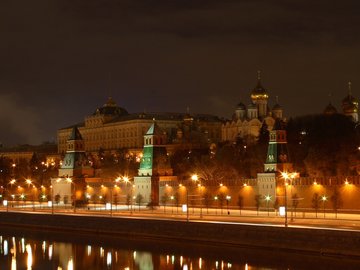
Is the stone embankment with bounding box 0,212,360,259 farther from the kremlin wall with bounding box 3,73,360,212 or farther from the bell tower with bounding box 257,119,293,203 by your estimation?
the bell tower with bounding box 257,119,293,203

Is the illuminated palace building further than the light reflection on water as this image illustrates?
Yes

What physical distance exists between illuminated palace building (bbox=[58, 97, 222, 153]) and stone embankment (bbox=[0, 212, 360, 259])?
77505 mm

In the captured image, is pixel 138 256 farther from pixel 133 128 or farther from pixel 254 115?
pixel 133 128

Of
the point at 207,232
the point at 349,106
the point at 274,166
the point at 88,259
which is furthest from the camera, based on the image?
the point at 349,106

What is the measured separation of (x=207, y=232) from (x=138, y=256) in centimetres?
393

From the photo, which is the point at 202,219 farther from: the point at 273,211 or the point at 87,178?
the point at 87,178

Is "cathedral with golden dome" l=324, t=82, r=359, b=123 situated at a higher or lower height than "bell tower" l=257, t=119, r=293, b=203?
higher

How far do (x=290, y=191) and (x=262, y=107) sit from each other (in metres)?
75.8

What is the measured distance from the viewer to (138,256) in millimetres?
43562

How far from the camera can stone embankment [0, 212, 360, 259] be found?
37625 millimetres

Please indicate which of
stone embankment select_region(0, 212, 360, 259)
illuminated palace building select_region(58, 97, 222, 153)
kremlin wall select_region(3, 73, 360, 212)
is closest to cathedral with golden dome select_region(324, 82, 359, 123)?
kremlin wall select_region(3, 73, 360, 212)

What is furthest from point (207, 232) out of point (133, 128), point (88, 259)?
point (133, 128)

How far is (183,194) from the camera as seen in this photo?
67.6 metres

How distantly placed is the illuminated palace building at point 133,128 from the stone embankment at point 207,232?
77505mm
